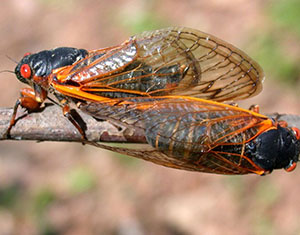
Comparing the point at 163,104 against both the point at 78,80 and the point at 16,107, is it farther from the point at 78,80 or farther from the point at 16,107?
the point at 16,107

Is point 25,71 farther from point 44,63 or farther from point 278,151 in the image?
point 278,151

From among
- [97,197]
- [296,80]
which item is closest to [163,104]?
[97,197]

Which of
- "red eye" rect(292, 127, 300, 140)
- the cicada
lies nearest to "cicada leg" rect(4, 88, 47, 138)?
the cicada

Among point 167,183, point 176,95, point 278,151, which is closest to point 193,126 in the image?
point 176,95

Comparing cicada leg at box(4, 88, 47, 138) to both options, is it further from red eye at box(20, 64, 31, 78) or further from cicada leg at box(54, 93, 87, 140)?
red eye at box(20, 64, 31, 78)

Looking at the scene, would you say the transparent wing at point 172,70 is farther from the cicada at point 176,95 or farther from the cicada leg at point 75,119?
the cicada leg at point 75,119

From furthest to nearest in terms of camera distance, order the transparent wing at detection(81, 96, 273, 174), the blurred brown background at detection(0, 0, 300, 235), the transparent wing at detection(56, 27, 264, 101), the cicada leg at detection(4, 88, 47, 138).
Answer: the blurred brown background at detection(0, 0, 300, 235) < the transparent wing at detection(56, 27, 264, 101) < the transparent wing at detection(81, 96, 273, 174) < the cicada leg at detection(4, 88, 47, 138)

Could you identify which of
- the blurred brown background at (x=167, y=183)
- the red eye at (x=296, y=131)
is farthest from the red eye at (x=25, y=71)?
the blurred brown background at (x=167, y=183)
